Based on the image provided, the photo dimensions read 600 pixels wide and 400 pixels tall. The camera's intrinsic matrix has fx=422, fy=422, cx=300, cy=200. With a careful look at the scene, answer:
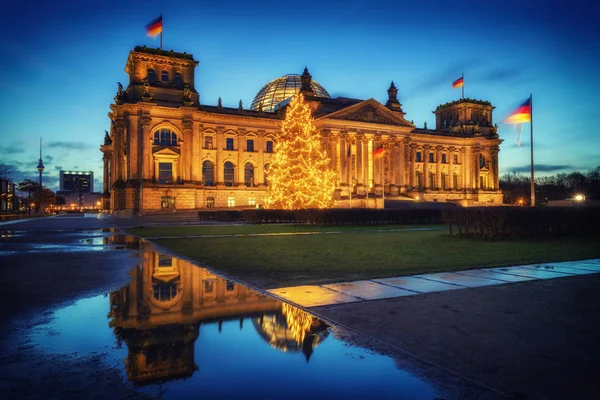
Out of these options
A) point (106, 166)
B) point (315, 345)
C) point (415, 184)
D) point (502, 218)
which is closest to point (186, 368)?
point (315, 345)

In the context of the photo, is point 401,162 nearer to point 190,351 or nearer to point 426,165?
point 426,165

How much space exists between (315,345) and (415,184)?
92907mm

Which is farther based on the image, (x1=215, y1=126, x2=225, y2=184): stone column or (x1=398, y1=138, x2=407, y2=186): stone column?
(x1=398, y1=138, x2=407, y2=186): stone column

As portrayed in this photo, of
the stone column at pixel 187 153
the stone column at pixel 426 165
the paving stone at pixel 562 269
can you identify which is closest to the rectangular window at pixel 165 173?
the stone column at pixel 187 153

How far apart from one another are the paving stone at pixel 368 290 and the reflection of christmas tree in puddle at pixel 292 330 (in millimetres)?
1748

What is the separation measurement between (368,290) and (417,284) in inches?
55.6

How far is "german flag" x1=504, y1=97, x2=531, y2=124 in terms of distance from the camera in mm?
33094

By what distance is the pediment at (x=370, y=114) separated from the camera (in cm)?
7862

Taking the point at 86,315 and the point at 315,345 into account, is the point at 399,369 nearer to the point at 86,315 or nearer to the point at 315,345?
the point at 315,345

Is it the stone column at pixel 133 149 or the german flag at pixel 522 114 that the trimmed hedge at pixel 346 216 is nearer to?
the german flag at pixel 522 114

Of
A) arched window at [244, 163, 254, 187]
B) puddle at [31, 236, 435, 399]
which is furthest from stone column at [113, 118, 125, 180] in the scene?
puddle at [31, 236, 435, 399]

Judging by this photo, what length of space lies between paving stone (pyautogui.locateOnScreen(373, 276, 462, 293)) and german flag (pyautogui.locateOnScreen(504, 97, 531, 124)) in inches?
1118

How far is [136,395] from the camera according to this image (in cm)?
404

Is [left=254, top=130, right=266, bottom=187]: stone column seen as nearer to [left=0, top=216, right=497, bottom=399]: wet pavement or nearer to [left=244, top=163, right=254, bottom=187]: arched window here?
[left=244, top=163, right=254, bottom=187]: arched window
